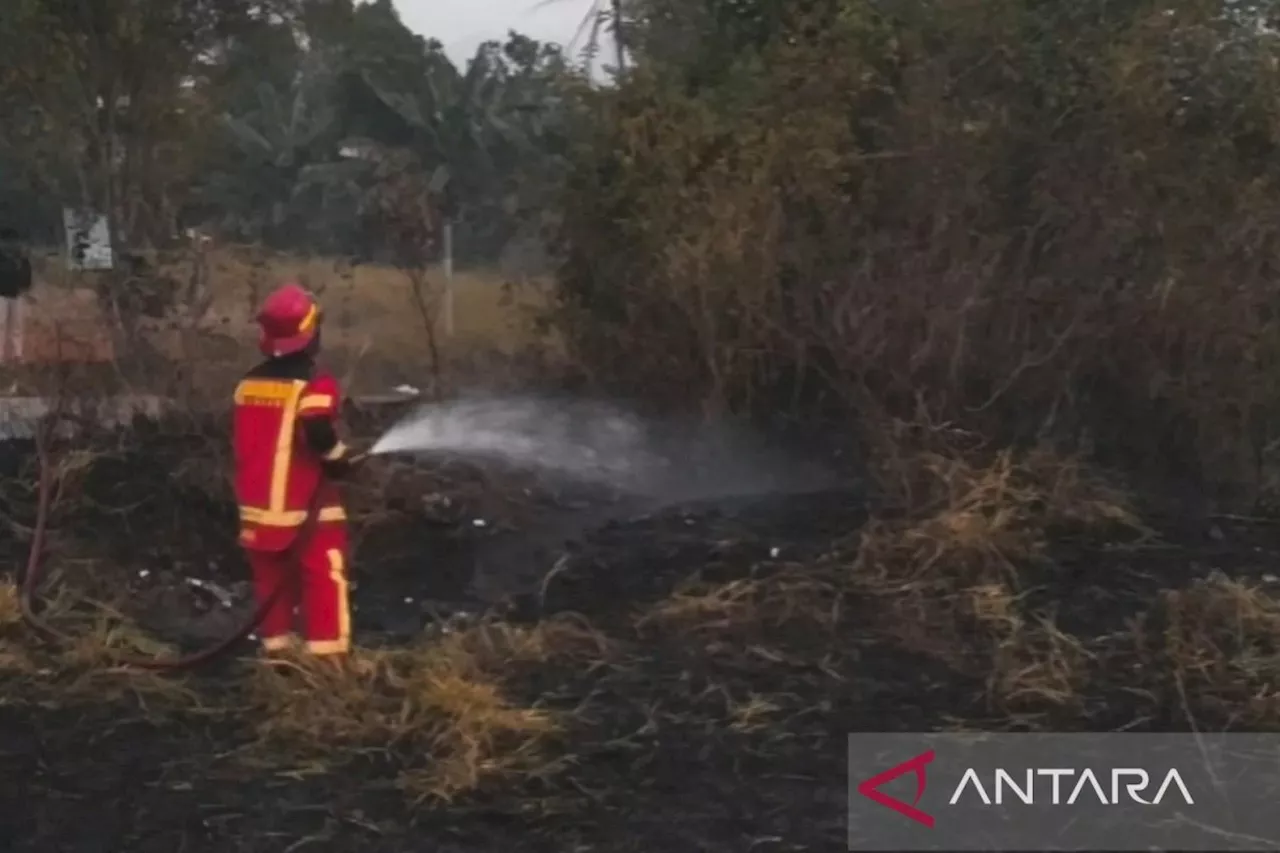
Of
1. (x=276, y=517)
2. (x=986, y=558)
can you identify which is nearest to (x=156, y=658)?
(x=276, y=517)

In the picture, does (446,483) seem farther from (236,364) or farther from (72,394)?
(72,394)

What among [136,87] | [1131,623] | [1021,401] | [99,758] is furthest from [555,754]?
[136,87]

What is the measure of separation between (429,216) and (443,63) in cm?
87

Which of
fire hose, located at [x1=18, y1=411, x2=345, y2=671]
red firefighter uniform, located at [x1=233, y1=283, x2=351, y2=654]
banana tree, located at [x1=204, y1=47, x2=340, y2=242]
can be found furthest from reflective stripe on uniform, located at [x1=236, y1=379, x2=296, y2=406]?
banana tree, located at [x1=204, y1=47, x2=340, y2=242]

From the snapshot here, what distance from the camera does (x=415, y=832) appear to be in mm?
3852

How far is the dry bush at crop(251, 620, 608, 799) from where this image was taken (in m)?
4.25

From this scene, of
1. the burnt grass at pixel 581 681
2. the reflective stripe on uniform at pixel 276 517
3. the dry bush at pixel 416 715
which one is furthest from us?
the reflective stripe on uniform at pixel 276 517

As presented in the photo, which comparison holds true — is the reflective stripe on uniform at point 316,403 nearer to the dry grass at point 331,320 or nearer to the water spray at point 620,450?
the water spray at point 620,450
